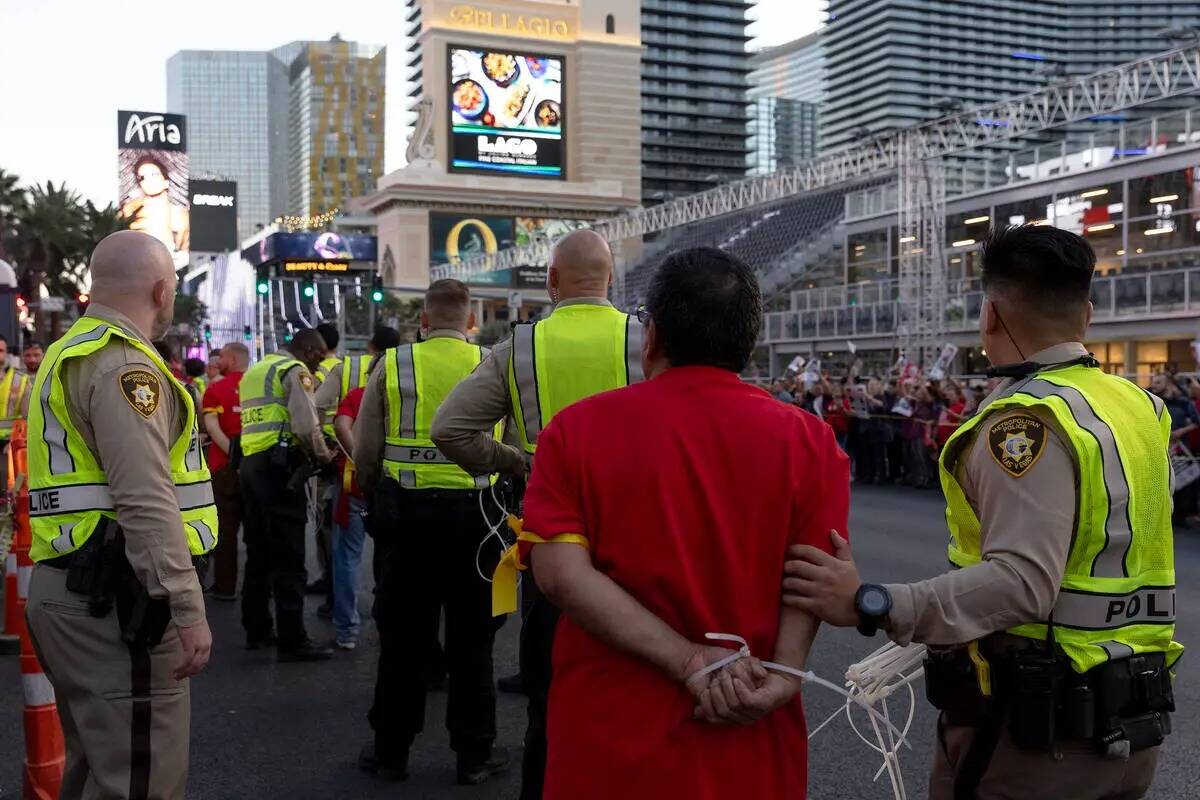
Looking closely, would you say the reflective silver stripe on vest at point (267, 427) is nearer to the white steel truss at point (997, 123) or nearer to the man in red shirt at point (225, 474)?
the man in red shirt at point (225, 474)

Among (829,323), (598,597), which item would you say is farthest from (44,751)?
(829,323)

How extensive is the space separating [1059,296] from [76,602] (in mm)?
2667

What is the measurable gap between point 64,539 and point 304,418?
404cm

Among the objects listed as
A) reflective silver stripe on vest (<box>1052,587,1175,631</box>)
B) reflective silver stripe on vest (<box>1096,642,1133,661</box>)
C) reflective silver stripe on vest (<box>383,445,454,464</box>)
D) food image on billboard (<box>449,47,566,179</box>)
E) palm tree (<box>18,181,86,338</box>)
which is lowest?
reflective silver stripe on vest (<box>1096,642,1133,661</box>)

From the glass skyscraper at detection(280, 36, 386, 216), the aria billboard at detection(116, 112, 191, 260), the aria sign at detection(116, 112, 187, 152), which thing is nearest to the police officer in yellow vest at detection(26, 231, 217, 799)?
the aria billboard at detection(116, 112, 191, 260)

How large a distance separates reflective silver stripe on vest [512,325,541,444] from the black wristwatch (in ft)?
6.15

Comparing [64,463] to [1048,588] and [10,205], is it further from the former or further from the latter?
[10,205]

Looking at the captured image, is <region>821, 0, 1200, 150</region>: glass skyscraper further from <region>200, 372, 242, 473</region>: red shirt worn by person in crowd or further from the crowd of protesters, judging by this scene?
<region>200, 372, 242, 473</region>: red shirt worn by person in crowd

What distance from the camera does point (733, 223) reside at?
7131 centimetres

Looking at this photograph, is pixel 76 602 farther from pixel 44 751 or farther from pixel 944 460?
pixel 944 460

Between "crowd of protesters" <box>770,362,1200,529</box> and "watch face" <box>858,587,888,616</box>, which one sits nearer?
"watch face" <box>858,587,888,616</box>

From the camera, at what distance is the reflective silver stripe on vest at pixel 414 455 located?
17.3 feet

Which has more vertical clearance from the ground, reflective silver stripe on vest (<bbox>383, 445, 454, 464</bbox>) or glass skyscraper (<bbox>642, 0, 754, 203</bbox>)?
glass skyscraper (<bbox>642, 0, 754, 203</bbox>)

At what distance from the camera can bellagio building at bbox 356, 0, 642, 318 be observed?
10169 centimetres
